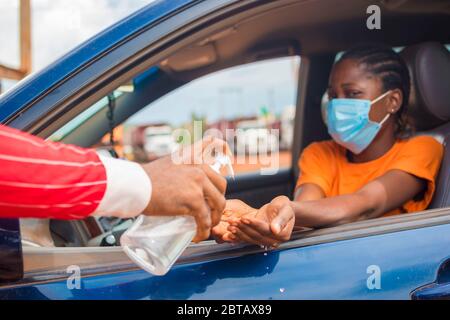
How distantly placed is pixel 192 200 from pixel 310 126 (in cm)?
216

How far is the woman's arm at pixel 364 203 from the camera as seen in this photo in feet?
5.67

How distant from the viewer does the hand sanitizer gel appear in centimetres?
125

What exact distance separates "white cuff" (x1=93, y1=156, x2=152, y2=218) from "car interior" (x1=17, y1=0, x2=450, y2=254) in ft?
2.34

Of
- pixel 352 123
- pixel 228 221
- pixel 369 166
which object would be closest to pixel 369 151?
pixel 369 166

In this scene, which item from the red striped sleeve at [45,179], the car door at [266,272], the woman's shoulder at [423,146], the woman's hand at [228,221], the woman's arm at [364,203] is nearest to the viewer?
the red striped sleeve at [45,179]

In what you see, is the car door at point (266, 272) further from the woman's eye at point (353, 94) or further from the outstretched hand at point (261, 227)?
the woman's eye at point (353, 94)

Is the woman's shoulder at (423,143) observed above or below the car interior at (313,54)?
below

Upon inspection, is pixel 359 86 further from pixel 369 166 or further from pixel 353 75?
pixel 369 166

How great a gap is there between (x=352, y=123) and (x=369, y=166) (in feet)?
0.70

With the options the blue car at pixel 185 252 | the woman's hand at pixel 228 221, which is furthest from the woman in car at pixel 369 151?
the blue car at pixel 185 252

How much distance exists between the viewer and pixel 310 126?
3.24 meters

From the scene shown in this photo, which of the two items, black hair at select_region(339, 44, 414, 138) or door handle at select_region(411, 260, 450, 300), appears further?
black hair at select_region(339, 44, 414, 138)

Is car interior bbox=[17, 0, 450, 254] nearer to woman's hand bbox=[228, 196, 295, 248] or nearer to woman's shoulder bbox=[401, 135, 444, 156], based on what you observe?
woman's shoulder bbox=[401, 135, 444, 156]
